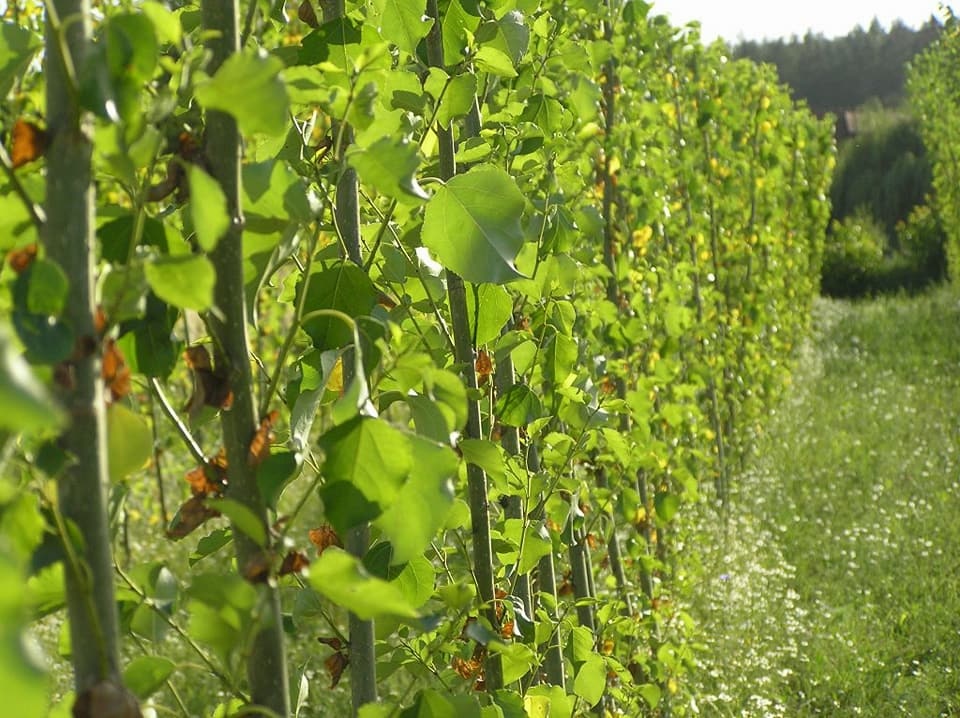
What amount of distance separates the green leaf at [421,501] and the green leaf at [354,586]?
0.10m

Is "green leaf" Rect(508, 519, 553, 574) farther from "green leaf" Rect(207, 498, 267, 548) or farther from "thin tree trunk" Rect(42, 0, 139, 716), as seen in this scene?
"thin tree trunk" Rect(42, 0, 139, 716)

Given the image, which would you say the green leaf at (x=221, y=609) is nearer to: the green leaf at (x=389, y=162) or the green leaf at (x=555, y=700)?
the green leaf at (x=389, y=162)

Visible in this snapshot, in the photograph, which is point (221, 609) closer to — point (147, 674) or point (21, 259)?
point (147, 674)

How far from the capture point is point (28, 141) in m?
0.63

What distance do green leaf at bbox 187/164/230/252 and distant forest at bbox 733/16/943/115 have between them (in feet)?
164

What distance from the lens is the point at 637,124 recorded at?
3.91 m

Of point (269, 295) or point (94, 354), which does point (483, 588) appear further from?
point (269, 295)

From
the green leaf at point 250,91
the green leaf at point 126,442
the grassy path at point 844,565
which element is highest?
the green leaf at point 250,91

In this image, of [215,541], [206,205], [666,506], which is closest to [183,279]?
[206,205]

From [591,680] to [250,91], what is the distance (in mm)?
1244

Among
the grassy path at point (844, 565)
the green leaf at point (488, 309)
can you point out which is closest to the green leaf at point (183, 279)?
the green leaf at point (488, 309)

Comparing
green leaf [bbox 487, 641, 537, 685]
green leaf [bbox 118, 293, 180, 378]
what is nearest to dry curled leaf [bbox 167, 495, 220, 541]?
green leaf [bbox 118, 293, 180, 378]

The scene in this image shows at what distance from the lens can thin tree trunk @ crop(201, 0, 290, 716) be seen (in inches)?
30.8

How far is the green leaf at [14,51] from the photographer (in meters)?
0.76
